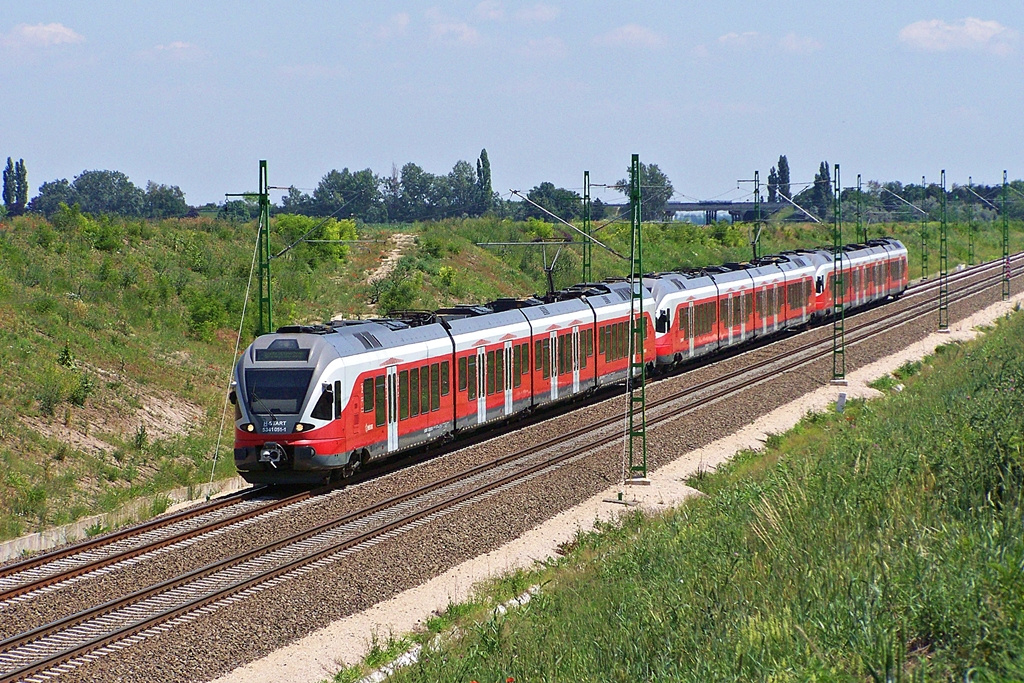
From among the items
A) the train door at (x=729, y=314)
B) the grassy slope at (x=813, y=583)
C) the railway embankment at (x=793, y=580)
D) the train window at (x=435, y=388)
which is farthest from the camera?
the train door at (x=729, y=314)

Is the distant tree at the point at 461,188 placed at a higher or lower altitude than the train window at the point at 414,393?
higher

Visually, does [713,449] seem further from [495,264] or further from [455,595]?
[495,264]

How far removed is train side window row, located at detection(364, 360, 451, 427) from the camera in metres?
24.8

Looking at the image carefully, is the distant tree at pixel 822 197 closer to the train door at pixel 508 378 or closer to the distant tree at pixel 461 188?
the distant tree at pixel 461 188

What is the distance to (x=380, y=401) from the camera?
25219mm

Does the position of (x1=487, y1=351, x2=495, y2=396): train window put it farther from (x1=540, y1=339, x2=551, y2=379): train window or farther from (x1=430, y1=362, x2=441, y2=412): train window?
(x1=540, y1=339, x2=551, y2=379): train window

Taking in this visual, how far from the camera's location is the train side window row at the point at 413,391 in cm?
2484

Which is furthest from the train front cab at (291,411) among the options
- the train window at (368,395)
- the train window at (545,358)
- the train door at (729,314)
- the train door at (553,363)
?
the train door at (729,314)

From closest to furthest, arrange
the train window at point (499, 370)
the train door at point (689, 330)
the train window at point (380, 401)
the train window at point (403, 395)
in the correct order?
the train window at point (380, 401) < the train window at point (403, 395) < the train window at point (499, 370) < the train door at point (689, 330)

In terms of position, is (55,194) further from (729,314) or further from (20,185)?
(729,314)

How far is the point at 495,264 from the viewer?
7500 centimetres

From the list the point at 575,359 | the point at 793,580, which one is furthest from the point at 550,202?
the point at 793,580

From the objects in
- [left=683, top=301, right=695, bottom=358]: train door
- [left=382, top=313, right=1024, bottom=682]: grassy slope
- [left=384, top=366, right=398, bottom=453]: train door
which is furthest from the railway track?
[left=683, top=301, right=695, bottom=358]: train door

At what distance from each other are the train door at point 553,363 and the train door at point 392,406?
8088mm
